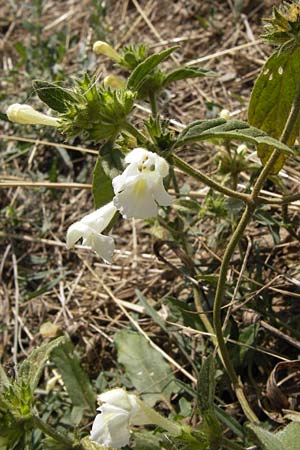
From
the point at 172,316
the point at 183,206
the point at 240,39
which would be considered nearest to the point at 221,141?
the point at 183,206

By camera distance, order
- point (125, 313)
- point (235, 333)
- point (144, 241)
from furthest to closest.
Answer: point (144, 241)
point (125, 313)
point (235, 333)

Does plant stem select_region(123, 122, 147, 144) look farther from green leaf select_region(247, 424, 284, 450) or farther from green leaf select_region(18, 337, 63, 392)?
green leaf select_region(247, 424, 284, 450)

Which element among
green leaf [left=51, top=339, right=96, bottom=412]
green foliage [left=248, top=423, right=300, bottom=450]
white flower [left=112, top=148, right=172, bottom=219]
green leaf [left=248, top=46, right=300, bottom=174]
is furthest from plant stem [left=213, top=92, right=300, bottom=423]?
green leaf [left=51, top=339, right=96, bottom=412]

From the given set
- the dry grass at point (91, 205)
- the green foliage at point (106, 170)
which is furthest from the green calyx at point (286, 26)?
the dry grass at point (91, 205)

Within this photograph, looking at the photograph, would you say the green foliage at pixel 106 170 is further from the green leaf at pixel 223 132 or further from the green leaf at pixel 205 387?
the green leaf at pixel 205 387

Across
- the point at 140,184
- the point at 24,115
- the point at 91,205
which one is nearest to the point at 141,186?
the point at 140,184

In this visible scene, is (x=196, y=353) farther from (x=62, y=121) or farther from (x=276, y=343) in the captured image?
(x=62, y=121)
